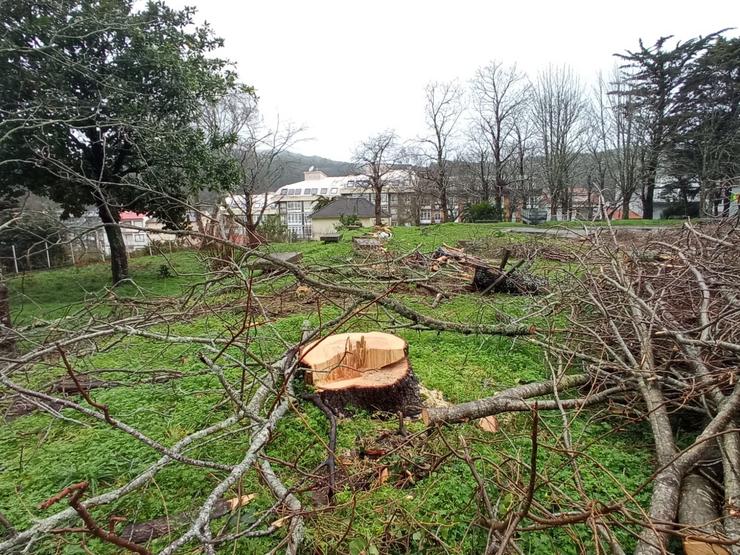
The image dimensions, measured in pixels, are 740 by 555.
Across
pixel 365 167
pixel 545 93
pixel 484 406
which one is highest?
pixel 545 93

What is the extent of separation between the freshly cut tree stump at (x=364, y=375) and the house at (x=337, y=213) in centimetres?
2893

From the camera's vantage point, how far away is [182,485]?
2148 millimetres

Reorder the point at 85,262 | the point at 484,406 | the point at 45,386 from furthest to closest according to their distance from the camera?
the point at 85,262
the point at 45,386
the point at 484,406

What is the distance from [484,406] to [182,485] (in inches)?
74.2

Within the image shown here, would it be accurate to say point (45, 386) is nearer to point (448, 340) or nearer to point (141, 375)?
point (141, 375)

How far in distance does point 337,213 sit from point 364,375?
3183cm

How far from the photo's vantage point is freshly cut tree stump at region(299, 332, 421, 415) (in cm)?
278

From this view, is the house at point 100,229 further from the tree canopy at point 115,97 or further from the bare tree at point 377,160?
the bare tree at point 377,160

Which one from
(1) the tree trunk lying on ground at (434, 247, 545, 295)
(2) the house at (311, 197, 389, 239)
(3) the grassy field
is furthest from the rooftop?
(3) the grassy field

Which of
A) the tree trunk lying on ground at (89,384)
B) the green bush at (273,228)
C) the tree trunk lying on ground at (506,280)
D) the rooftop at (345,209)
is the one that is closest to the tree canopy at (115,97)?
the tree trunk lying on ground at (89,384)

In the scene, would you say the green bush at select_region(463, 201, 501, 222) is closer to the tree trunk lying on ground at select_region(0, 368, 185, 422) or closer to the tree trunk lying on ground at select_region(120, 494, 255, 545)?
the tree trunk lying on ground at select_region(0, 368, 185, 422)

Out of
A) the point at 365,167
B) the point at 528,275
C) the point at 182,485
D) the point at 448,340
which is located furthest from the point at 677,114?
the point at 182,485

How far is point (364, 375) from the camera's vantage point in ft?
9.55

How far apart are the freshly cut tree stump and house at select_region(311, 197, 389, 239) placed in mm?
28932
